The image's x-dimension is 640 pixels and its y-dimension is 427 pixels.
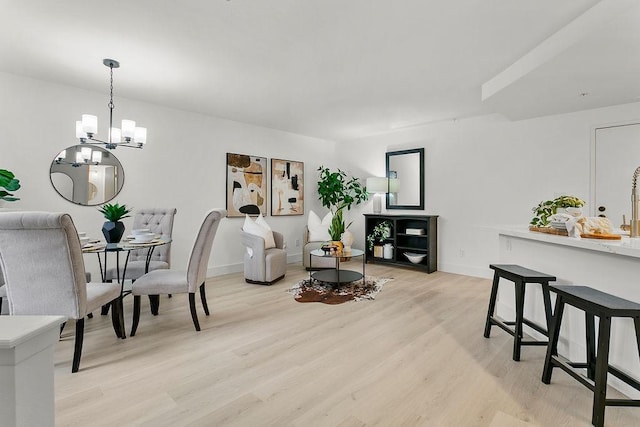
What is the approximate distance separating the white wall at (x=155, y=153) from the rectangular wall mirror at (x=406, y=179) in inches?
66.0

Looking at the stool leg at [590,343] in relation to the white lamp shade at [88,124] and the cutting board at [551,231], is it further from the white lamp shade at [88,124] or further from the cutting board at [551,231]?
the white lamp shade at [88,124]

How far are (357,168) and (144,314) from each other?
464 cm

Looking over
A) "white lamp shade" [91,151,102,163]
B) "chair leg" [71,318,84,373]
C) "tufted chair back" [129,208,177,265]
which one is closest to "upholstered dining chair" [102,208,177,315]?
"tufted chair back" [129,208,177,265]

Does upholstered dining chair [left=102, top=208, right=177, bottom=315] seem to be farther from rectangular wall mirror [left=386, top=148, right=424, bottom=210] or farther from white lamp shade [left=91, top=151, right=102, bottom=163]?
rectangular wall mirror [left=386, top=148, right=424, bottom=210]

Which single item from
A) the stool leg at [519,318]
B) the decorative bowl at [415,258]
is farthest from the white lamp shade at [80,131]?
the decorative bowl at [415,258]

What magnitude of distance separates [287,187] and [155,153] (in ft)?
7.73

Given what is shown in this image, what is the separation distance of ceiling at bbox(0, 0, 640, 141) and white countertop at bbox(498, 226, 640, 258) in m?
1.45

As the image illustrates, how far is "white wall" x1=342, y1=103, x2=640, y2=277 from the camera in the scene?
4.05 meters

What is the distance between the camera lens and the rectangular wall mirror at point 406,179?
18.4 ft

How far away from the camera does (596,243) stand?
6.48 ft

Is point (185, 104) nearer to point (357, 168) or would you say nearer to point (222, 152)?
point (222, 152)

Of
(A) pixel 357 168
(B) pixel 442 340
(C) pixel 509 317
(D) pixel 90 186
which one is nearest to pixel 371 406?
(B) pixel 442 340

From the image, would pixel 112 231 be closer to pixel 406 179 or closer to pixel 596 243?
pixel 596 243

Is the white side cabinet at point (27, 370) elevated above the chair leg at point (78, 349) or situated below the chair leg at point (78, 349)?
above
